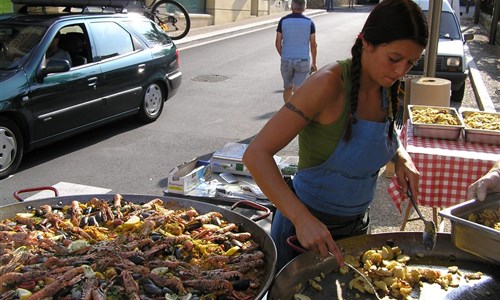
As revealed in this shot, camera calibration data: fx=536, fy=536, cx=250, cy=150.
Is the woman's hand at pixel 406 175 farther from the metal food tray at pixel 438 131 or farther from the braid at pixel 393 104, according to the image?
the metal food tray at pixel 438 131

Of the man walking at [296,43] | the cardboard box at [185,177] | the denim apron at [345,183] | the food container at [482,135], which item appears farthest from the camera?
the man walking at [296,43]

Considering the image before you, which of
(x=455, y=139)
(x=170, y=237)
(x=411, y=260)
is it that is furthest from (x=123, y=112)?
(x=411, y=260)

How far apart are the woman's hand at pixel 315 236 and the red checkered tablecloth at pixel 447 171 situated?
2.51m

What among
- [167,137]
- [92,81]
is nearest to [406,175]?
[92,81]

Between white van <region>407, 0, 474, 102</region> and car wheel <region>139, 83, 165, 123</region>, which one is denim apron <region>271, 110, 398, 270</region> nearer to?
car wheel <region>139, 83, 165, 123</region>

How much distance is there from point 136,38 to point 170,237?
6.82m

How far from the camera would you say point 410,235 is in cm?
261

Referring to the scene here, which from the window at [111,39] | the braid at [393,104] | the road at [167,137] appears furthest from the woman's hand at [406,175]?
the window at [111,39]

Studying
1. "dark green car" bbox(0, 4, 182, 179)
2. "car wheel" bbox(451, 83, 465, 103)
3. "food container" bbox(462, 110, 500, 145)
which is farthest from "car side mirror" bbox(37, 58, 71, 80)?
"car wheel" bbox(451, 83, 465, 103)

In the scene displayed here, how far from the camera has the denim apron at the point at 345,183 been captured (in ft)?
7.73

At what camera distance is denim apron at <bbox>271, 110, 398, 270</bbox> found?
2.36 m

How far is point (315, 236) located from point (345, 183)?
0.49 meters

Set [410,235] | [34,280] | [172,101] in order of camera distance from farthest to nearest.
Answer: [172,101]
[410,235]
[34,280]

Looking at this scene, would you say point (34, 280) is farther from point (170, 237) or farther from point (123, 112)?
point (123, 112)
